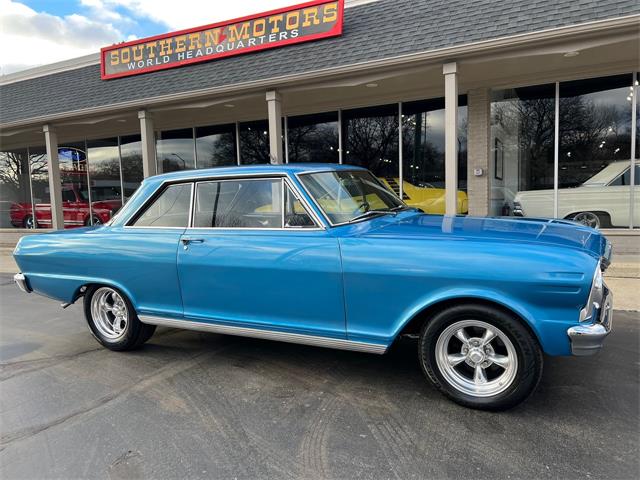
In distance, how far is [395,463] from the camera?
2.51 meters

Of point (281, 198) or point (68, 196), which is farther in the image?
point (68, 196)

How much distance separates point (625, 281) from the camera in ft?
22.0

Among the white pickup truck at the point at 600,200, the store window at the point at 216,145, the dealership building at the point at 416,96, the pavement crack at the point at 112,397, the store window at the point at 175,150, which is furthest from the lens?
the store window at the point at 175,150

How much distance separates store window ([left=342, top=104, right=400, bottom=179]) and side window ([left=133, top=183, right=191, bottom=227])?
24.8ft

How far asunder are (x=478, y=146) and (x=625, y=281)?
416 centimetres

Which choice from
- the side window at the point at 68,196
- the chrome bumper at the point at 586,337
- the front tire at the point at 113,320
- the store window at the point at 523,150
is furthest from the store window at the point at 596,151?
the side window at the point at 68,196

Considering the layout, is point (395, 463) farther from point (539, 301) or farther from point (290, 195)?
point (290, 195)

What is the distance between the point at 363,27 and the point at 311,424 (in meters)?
7.95

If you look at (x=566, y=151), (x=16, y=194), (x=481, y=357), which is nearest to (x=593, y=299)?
(x=481, y=357)

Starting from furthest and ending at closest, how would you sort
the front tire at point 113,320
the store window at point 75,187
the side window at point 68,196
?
the side window at point 68,196 → the store window at point 75,187 → the front tire at point 113,320

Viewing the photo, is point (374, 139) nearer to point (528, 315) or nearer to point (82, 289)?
point (82, 289)

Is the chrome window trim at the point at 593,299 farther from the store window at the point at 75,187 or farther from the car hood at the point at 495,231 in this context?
the store window at the point at 75,187

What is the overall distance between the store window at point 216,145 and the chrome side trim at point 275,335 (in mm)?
9712

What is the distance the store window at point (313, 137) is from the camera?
11.7m
